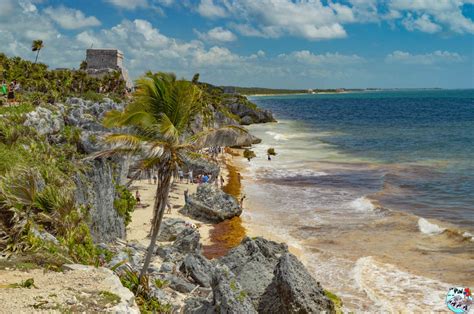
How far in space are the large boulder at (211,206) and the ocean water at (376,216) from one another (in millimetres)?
1414

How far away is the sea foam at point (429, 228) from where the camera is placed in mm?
24469

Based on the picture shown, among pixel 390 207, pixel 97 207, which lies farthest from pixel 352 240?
pixel 97 207

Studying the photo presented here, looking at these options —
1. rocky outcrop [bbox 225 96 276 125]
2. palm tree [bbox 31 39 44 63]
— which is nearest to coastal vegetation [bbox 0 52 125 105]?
palm tree [bbox 31 39 44 63]

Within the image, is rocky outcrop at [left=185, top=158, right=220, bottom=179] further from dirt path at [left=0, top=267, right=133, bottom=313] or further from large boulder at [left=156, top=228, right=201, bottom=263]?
dirt path at [left=0, top=267, right=133, bottom=313]

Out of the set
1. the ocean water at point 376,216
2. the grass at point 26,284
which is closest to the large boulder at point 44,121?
the ocean water at point 376,216

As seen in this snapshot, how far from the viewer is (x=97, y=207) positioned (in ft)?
53.1

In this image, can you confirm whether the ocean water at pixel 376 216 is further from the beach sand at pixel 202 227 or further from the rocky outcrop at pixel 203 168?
the rocky outcrop at pixel 203 168

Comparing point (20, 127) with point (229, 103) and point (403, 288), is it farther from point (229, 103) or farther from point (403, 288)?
point (229, 103)

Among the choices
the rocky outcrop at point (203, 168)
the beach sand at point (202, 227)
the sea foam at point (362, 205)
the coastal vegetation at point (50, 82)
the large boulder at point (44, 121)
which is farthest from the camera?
the rocky outcrop at point (203, 168)

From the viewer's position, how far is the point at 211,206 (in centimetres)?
2662

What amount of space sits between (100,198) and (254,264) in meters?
6.24

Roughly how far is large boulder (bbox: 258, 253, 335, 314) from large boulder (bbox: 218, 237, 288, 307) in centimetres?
51

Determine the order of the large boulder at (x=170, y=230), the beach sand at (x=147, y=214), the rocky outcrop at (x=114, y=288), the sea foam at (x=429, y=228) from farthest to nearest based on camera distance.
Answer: the sea foam at (x=429, y=228)
the beach sand at (x=147, y=214)
the large boulder at (x=170, y=230)
the rocky outcrop at (x=114, y=288)

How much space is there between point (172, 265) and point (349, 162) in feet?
123
